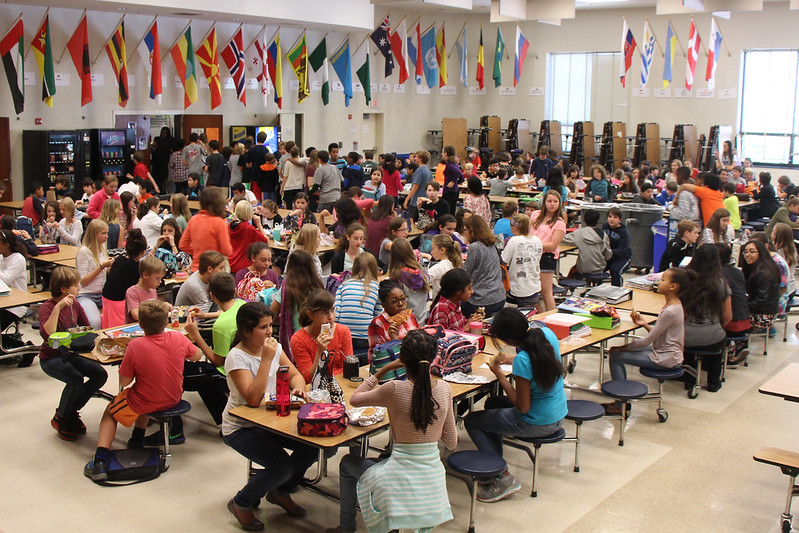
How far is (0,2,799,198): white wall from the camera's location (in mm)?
13781

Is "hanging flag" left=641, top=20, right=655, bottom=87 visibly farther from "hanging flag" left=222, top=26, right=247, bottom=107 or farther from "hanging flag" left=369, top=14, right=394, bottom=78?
"hanging flag" left=222, top=26, right=247, bottom=107

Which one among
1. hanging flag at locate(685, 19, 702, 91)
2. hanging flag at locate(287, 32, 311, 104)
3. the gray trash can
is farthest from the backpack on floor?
hanging flag at locate(685, 19, 702, 91)

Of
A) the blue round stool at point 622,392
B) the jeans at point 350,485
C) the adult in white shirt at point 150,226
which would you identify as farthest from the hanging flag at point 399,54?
the jeans at point 350,485

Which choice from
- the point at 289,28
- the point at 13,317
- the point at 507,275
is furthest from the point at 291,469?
the point at 289,28

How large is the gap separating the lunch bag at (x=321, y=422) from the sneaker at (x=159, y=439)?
188 centimetres

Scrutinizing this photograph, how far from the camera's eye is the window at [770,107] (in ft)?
57.7

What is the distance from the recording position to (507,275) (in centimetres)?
747

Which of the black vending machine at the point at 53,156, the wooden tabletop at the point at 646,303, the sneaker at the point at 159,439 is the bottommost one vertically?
the sneaker at the point at 159,439

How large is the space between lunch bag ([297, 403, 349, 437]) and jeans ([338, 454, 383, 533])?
0.91ft

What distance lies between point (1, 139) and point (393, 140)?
9.39m

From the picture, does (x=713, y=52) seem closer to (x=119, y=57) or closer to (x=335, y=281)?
(x=119, y=57)

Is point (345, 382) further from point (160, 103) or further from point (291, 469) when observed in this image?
point (160, 103)

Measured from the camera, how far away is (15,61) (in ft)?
42.3

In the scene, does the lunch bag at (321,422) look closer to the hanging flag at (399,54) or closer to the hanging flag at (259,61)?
the hanging flag at (259,61)
